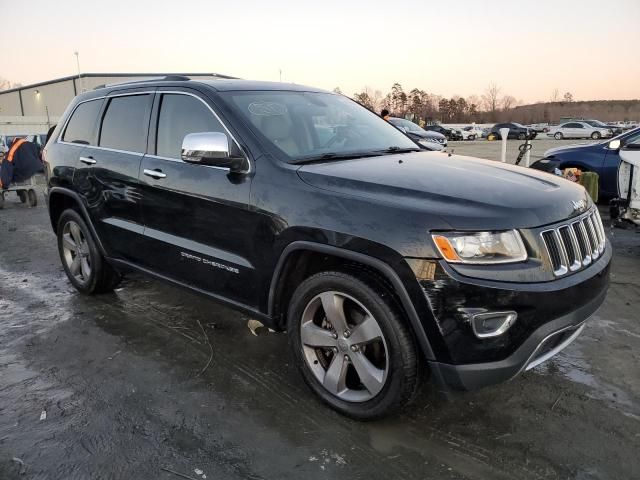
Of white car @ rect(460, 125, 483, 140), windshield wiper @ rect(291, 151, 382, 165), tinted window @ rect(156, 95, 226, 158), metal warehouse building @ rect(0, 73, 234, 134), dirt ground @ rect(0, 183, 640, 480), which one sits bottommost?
dirt ground @ rect(0, 183, 640, 480)

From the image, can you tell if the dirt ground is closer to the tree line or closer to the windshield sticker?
the windshield sticker

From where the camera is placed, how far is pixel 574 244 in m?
2.67

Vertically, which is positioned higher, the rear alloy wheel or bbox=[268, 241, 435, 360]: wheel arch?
bbox=[268, 241, 435, 360]: wheel arch

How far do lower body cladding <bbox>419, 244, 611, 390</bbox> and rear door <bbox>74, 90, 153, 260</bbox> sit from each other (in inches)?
99.6

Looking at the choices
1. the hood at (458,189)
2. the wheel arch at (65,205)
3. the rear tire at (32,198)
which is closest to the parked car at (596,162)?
the hood at (458,189)

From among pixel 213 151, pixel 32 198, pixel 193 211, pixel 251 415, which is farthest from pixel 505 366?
pixel 32 198

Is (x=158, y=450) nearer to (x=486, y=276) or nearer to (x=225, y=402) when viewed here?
(x=225, y=402)

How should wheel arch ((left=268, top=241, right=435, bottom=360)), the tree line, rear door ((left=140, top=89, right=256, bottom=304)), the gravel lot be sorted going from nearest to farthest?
wheel arch ((left=268, top=241, right=435, bottom=360)) < rear door ((left=140, top=89, right=256, bottom=304)) < the gravel lot < the tree line

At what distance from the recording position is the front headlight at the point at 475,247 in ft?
7.83

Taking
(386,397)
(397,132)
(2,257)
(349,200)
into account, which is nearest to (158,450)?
(386,397)

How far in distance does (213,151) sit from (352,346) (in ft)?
4.58

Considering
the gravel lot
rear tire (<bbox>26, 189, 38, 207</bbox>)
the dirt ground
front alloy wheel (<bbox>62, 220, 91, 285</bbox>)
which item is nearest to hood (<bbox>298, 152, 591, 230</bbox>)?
the dirt ground

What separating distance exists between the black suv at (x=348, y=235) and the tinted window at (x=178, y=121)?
12 millimetres

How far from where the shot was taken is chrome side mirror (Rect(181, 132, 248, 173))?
309 cm
